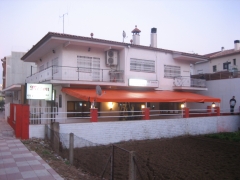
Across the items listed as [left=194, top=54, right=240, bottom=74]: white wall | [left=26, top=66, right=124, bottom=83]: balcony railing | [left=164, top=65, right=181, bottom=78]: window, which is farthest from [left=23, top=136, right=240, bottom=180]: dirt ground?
[left=194, top=54, right=240, bottom=74]: white wall

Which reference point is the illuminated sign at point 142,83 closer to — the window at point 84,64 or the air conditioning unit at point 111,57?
the air conditioning unit at point 111,57

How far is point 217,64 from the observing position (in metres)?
31.1

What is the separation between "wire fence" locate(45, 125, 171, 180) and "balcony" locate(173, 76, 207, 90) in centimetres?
1193

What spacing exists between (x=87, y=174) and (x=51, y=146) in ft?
14.7

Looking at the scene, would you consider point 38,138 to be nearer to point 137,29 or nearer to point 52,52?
point 52,52

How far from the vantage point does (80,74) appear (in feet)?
58.3

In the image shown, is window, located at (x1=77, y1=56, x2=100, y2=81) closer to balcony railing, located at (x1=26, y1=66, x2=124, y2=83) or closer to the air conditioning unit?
balcony railing, located at (x1=26, y1=66, x2=124, y2=83)

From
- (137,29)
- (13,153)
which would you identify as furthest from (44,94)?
(137,29)

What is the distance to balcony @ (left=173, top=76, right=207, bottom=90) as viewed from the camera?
23016 millimetres

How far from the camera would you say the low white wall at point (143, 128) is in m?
14.1

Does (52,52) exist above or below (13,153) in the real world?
above

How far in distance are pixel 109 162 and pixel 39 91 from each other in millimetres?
7851

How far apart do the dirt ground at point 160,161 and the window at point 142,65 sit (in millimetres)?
7089

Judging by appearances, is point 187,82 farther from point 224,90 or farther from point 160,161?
point 160,161
